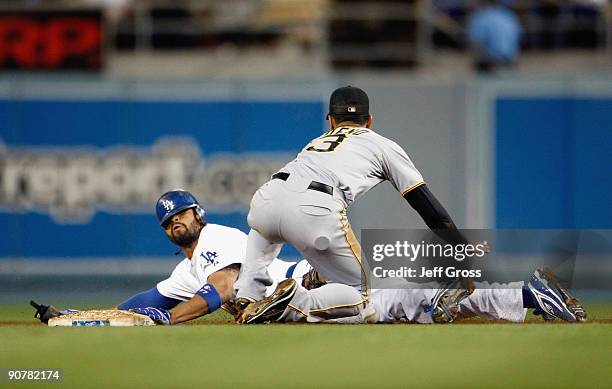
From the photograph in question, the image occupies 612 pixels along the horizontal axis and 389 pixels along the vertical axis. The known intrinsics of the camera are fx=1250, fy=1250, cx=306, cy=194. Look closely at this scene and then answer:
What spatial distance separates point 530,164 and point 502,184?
0.46 metres

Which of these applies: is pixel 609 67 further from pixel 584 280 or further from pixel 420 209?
pixel 420 209

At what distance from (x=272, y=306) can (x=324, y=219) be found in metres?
0.67

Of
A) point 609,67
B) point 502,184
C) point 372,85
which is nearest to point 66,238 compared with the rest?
point 372,85

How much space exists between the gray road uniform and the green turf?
366mm

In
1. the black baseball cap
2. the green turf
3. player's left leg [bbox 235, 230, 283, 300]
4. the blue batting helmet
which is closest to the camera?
the green turf

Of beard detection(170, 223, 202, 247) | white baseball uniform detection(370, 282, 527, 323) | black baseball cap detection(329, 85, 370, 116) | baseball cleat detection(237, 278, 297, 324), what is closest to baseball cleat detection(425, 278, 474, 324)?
white baseball uniform detection(370, 282, 527, 323)

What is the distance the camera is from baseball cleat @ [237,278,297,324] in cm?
768

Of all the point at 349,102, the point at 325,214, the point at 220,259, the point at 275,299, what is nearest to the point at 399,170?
the point at 325,214

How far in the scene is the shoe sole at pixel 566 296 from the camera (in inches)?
310

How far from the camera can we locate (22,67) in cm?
1670

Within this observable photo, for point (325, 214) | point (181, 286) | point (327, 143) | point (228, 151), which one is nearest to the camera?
point (325, 214)

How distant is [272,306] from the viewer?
772 centimetres

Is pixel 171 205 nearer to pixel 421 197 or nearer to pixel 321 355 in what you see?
pixel 421 197

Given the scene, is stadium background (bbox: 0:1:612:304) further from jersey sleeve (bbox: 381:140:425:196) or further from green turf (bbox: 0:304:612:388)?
green turf (bbox: 0:304:612:388)
